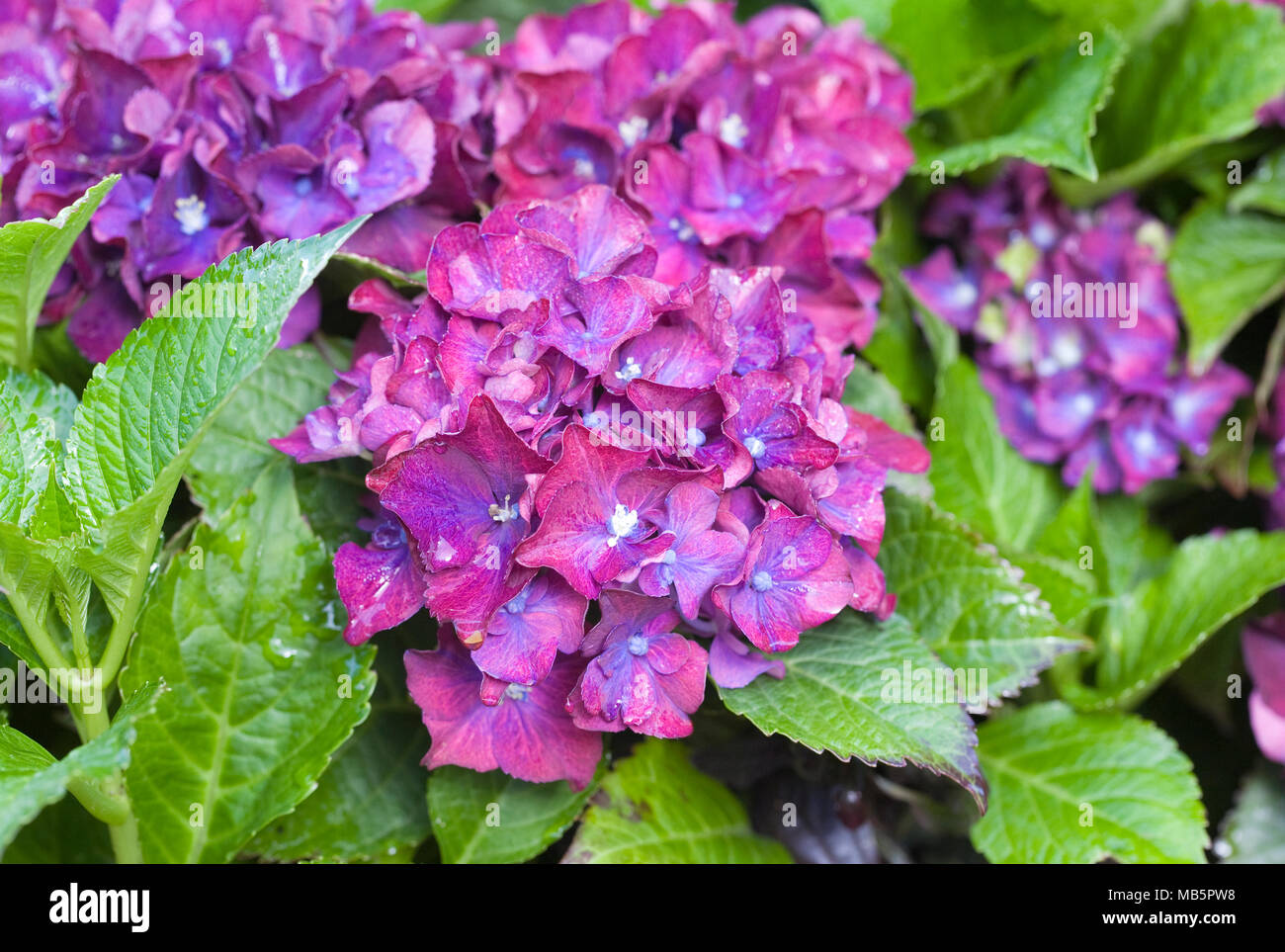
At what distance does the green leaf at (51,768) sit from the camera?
58 centimetres

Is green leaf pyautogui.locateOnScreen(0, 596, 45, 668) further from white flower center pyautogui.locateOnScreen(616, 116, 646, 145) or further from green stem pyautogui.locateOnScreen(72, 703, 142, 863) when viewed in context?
white flower center pyautogui.locateOnScreen(616, 116, 646, 145)

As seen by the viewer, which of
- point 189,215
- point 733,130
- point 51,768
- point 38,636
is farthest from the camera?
point 733,130

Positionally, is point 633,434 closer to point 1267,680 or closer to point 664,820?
point 664,820

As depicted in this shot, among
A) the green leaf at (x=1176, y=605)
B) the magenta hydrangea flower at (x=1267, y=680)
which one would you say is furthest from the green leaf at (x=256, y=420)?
the magenta hydrangea flower at (x=1267, y=680)

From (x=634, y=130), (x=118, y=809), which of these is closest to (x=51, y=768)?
(x=118, y=809)

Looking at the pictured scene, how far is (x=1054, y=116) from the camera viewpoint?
3.58ft

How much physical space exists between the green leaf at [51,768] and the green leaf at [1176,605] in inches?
31.5

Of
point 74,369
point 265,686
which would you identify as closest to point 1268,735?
point 265,686

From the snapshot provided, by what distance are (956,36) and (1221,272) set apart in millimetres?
369

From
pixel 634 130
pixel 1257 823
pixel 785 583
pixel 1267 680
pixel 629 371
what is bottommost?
pixel 1257 823

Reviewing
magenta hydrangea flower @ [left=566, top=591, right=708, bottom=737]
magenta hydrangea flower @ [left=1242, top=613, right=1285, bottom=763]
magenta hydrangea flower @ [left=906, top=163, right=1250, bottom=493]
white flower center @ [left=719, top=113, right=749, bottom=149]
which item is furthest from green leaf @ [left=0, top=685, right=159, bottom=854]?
magenta hydrangea flower @ [left=1242, top=613, right=1285, bottom=763]

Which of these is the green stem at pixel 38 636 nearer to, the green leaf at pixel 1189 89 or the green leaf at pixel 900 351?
the green leaf at pixel 900 351
